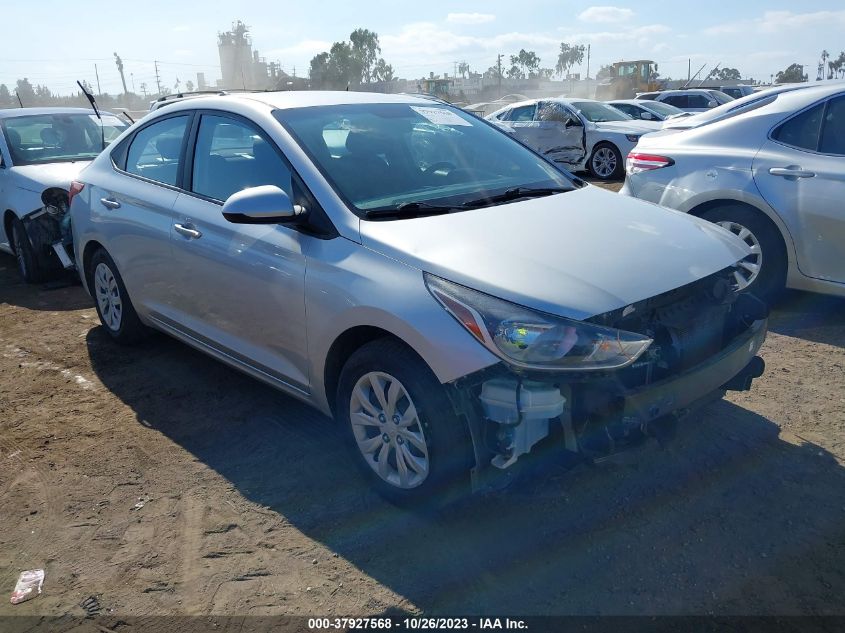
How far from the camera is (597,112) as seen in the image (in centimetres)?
1463

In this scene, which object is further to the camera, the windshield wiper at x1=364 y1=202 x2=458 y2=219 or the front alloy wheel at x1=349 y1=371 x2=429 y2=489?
the windshield wiper at x1=364 y1=202 x2=458 y2=219

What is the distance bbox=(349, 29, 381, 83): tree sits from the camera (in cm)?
9100

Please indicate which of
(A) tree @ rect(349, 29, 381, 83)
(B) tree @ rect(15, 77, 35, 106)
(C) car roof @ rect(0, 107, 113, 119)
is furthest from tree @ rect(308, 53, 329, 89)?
(C) car roof @ rect(0, 107, 113, 119)

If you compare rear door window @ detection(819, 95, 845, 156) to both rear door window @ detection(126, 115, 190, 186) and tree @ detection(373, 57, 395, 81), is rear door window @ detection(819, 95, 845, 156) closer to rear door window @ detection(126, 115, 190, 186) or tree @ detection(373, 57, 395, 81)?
rear door window @ detection(126, 115, 190, 186)

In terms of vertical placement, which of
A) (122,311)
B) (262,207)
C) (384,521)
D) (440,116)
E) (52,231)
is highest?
(440,116)

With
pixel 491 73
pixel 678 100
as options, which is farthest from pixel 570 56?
pixel 678 100

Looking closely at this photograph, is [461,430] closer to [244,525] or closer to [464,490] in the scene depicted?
[464,490]

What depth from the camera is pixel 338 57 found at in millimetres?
86438

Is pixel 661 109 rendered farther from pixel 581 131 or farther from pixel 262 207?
pixel 262 207

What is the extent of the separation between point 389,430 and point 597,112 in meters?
13.1

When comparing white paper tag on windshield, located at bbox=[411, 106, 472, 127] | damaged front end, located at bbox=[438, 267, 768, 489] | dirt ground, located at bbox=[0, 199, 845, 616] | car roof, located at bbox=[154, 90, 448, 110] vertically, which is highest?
car roof, located at bbox=[154, 90, 448, 110]

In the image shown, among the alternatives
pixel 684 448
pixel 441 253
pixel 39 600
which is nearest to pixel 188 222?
pixel 441 253

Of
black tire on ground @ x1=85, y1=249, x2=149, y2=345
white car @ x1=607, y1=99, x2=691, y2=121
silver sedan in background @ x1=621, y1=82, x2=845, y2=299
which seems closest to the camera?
silver sedan in background @ x1=621, y1=82, x2=845, y2=299

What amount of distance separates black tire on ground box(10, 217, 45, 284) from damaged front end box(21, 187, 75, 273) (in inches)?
1.6
